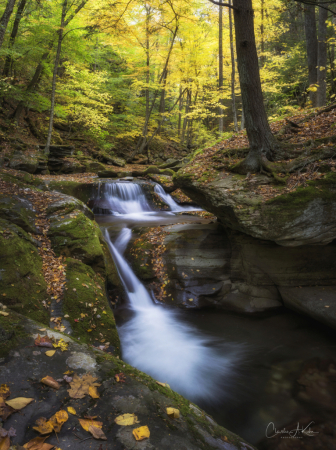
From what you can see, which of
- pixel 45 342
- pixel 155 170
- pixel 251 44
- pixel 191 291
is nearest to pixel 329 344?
pixel 191 291

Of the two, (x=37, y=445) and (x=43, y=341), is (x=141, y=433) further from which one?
(x=43, y=341)

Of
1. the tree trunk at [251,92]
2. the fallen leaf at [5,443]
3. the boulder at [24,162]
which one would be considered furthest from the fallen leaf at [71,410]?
the boulder at [24,162]

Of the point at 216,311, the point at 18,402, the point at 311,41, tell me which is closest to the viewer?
the point at 18,402

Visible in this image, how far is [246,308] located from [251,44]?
5997mm

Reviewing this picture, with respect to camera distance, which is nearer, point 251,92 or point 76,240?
point 76,240

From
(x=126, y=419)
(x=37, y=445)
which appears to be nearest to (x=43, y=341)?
(x=37, y=445)

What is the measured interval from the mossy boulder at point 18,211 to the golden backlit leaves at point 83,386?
157 inches

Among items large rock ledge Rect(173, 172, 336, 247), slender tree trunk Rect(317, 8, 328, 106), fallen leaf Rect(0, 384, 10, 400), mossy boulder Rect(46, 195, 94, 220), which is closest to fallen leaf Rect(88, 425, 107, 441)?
fallen leaf Rect(0, 384, 10, 400)

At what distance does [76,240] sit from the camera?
5.62m

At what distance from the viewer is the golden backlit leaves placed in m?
2.00

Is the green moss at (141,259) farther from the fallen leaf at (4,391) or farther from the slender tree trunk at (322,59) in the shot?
the slender tree trunk at (322,59)

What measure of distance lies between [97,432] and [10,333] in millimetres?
1243

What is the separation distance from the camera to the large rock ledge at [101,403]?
66.6 inches

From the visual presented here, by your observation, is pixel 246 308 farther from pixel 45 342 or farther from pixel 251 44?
pixel 251 44
